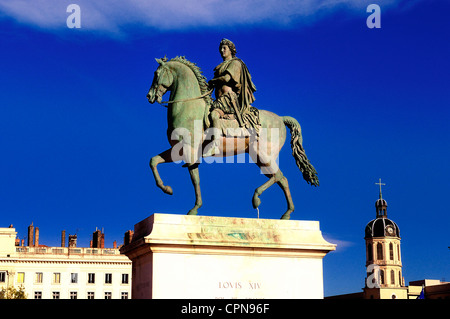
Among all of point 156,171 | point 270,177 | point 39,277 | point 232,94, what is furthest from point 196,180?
point 39,277

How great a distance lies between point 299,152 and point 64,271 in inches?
3082

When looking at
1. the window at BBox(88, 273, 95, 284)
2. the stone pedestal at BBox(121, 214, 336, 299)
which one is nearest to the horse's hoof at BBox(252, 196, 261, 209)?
the stone pedestal at BBox(121, 214, 336, 299)

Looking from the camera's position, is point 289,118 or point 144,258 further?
point 289,118

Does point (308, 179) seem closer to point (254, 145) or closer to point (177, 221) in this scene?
point (254, 145)

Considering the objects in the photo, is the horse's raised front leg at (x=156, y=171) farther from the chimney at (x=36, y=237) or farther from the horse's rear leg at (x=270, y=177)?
the chimney at (x=36, y=237)

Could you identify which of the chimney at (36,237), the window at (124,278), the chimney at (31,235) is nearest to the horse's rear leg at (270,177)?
the window at (124,278)

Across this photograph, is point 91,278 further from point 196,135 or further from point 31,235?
point 196,135

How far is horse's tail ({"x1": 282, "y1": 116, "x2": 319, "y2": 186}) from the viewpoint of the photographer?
1931cm

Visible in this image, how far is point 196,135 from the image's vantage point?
1809 centimetres

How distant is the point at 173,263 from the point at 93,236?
87.5 m

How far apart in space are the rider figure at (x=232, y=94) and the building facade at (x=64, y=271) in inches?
2994

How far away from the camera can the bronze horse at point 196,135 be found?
1808 centimetres

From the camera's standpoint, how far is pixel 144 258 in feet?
57.3
